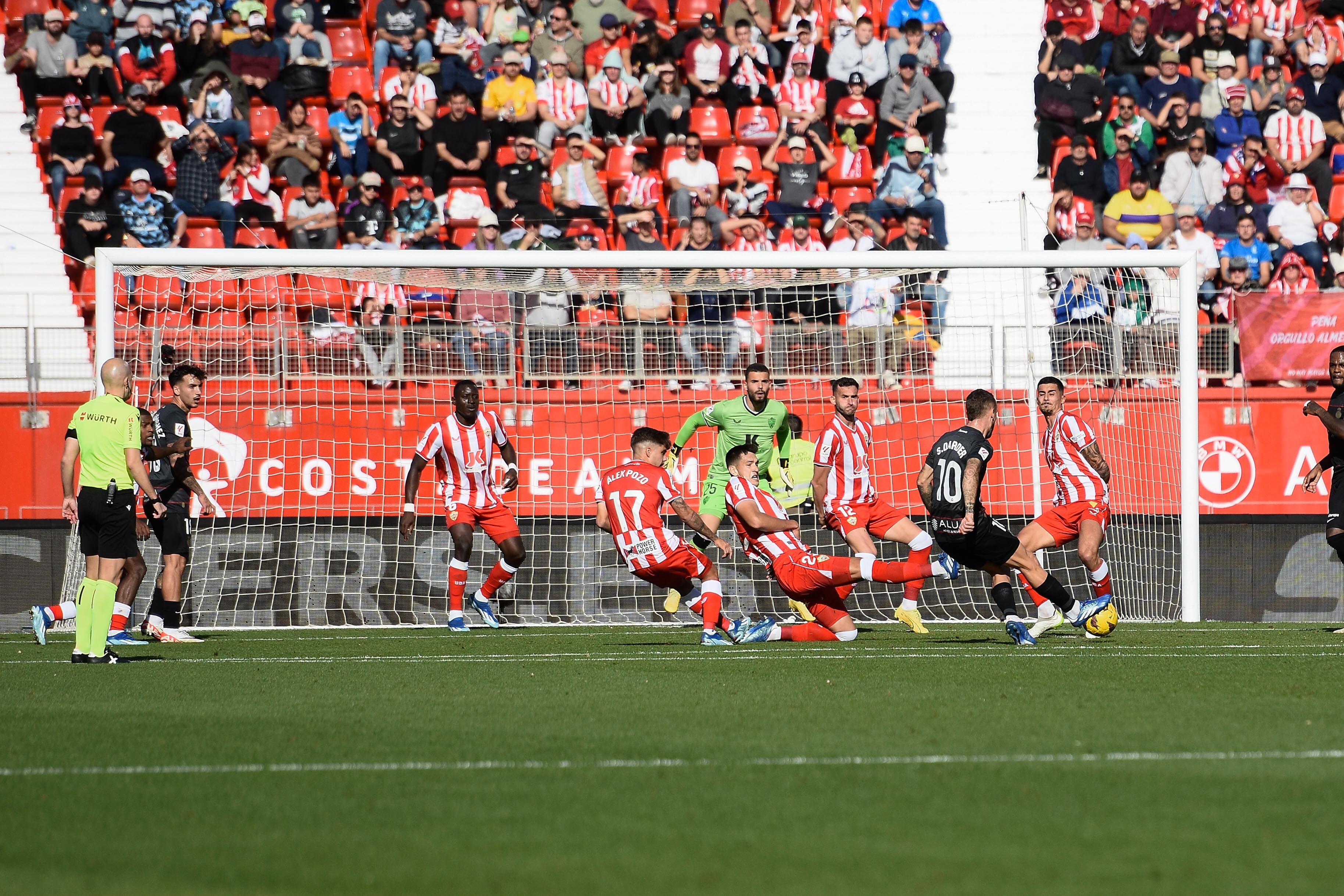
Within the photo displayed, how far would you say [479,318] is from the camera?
51.9 ft

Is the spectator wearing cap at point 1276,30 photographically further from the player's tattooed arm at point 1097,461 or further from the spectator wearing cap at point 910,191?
the player's tattooed arm at point 1097,461

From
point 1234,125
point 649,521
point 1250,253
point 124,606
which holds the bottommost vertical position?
point 124,606

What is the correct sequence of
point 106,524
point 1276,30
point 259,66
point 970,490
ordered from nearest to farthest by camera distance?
1. point 106,524
2. point 970,490
3. point 259,66
4. point 1276,30

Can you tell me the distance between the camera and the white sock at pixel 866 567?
403 inches

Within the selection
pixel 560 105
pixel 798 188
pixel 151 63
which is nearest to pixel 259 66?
pixel 151 63

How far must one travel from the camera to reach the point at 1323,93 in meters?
19.6

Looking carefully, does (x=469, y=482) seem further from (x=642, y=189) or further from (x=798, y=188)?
(x=798, y=188)

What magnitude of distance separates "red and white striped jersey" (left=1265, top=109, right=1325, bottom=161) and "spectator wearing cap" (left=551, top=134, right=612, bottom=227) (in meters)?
8.15

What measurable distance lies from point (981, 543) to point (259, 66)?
12.4 metres

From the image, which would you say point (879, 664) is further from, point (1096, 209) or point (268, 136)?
point (268, 136)

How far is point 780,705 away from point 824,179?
12.8m

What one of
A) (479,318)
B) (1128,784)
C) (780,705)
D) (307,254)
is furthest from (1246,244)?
(1128,784)

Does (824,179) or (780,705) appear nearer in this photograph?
(780,705)

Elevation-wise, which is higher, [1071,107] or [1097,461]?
[1071,107]
